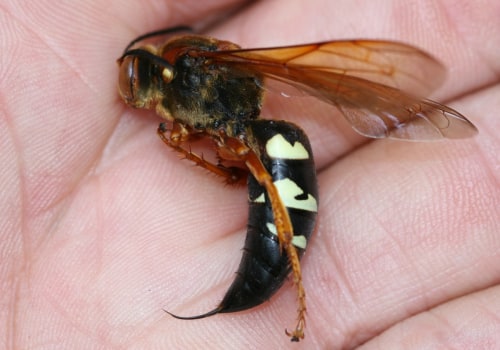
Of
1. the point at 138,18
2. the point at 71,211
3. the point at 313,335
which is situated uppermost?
the point at 138,18

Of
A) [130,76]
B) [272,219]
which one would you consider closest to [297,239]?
[272,219]

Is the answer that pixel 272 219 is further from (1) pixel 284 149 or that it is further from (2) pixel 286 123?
(2) pixel 286 123

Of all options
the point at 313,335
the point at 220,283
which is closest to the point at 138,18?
the point at 220,283

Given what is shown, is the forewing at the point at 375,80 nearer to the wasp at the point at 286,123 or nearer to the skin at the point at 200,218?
the wasp at the point at 286,123

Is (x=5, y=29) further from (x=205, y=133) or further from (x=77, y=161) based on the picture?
(x=205, y=133)

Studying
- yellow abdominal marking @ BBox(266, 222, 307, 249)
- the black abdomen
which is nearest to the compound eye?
the black abdomen

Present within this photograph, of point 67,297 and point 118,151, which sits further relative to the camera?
point 118,151

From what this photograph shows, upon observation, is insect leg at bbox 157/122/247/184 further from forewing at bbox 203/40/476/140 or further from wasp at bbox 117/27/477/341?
forewing at bbox 203/40/476/140
